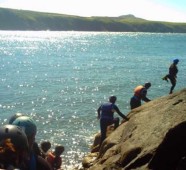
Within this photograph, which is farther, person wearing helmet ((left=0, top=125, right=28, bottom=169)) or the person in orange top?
the person in orange top

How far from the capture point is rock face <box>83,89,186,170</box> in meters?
10.8

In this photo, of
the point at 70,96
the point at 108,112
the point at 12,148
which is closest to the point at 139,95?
the point at 108,112

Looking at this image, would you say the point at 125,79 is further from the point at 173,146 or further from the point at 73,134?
the point at 173,146

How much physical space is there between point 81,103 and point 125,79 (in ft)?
61.2

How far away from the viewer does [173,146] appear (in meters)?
10.8

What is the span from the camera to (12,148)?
5129 mm

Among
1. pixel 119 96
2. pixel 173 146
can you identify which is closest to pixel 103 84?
pixel 119 96

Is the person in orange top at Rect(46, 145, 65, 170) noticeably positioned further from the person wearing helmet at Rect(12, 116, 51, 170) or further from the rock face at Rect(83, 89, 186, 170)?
the person wearing helmet at Rect(12, 116, 51, 170)

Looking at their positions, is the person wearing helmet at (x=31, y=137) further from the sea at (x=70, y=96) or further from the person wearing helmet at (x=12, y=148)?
the sea at (x=70, y=96)

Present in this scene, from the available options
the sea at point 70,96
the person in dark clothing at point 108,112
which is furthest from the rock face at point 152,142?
the sea at point 70,96

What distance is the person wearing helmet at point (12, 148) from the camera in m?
5.04

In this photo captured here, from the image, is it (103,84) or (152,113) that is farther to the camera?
(103,84)

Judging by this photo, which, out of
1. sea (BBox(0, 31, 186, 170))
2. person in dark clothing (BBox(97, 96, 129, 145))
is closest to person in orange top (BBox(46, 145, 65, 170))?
person in dark clothing (BBox(97, 96, 129, 145))

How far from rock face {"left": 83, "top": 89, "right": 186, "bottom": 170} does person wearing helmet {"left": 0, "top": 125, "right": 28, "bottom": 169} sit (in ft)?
19.3
